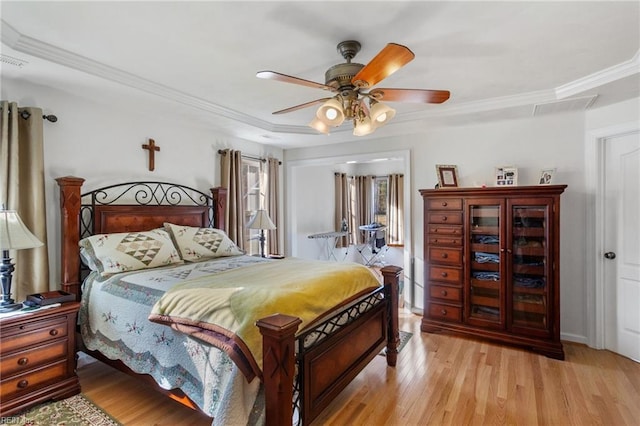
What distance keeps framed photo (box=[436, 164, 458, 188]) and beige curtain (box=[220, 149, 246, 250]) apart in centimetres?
245

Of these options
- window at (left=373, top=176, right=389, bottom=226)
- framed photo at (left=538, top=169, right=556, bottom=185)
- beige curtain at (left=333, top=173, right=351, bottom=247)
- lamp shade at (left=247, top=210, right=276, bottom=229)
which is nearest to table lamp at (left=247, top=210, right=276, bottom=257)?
lamp shade at (left=247, top=210, right=276, bottom=229)

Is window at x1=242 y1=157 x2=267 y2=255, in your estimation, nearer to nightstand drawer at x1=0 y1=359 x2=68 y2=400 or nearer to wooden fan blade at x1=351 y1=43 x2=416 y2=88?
nightstand drawer at x1=0 y1=359 x2=68 y2=400

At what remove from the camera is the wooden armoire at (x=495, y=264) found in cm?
297

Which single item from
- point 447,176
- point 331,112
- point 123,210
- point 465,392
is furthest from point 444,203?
point 123,210

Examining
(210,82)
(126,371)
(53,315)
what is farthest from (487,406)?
(210,82)

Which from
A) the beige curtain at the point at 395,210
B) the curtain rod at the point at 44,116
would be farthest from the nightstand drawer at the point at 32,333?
the beige curtain at the point at 395,210

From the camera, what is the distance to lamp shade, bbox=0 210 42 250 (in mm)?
2055

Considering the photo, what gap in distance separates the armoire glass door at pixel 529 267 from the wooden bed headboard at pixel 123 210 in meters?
3.19

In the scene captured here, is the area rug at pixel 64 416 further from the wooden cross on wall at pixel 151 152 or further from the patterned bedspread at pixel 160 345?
the wooden cross on wall at pixel 151 152

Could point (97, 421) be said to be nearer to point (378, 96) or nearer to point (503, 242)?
point (378, 96)

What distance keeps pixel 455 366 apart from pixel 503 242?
1263 millimetres

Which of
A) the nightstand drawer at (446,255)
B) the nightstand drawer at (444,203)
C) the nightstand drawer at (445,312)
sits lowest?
the nightstand drawer at (445,312)

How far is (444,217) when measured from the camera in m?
3.46

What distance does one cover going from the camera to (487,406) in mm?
2180
